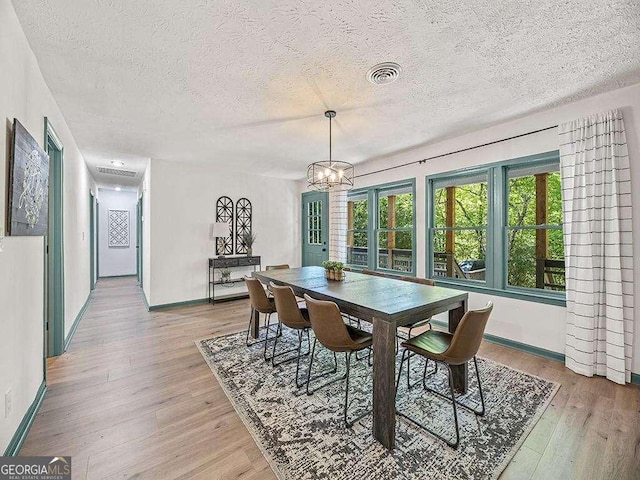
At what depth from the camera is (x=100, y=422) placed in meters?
2.01

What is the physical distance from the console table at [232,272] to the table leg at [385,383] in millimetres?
4200

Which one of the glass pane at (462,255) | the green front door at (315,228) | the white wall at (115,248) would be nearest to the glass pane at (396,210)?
the glass pane at (462,255)

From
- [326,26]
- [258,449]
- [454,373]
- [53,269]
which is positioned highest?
[326,26]

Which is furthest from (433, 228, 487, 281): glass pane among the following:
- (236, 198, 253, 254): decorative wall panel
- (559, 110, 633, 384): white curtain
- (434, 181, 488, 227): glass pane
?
(236, 198, 253, 254): decorative wall panel

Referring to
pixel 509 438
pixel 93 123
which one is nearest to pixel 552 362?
pixel 509 438

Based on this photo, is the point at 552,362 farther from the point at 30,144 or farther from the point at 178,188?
the point at 178,188

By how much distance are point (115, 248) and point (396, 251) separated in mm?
7893

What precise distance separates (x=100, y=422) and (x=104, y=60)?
2.59 m

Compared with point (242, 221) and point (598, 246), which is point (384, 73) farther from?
point (242, 221)

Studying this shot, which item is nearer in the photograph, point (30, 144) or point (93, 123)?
point (30, 144)

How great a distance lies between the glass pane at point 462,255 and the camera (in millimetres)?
3846

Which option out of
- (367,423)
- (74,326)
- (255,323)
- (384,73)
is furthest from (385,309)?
(74,326)

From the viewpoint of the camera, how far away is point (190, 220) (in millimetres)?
5289

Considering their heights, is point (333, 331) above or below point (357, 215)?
below
